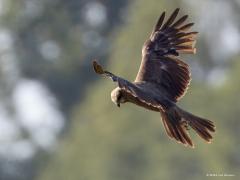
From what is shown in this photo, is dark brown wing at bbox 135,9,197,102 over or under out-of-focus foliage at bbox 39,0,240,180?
under

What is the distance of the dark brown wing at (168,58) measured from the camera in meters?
12.7

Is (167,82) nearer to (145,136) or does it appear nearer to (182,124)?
(182,124)

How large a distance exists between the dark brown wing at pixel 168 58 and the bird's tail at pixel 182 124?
0.48 meters

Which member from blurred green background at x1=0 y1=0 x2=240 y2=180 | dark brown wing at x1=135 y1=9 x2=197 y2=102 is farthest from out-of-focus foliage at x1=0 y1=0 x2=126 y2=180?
dark brown wing at x1=135 y1=9 x2=197 y2=102

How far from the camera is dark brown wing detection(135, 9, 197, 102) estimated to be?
12727 millimetres

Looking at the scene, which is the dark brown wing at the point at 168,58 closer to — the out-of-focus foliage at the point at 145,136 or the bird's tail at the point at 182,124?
the bird's tail at the point at 182,124

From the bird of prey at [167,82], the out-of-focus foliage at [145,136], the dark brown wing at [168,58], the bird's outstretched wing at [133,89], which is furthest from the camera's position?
the out-of-focus foliage at [145,136]

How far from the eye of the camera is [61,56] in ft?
132

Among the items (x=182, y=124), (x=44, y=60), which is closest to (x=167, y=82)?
(x=182, y=124)

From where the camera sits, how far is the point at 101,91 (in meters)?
33.4

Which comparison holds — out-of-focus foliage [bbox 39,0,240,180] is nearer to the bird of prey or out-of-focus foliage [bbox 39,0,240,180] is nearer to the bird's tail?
the bird of prey

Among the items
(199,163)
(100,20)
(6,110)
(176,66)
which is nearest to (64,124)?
(6,110)

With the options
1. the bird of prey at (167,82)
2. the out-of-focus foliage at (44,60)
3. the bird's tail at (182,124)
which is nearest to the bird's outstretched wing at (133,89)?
the bird of prey at (167,82)

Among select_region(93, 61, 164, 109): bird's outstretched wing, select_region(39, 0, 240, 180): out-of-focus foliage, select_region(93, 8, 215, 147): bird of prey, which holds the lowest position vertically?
select_region(93, 61, 164, 109): bird's outstretched wing
